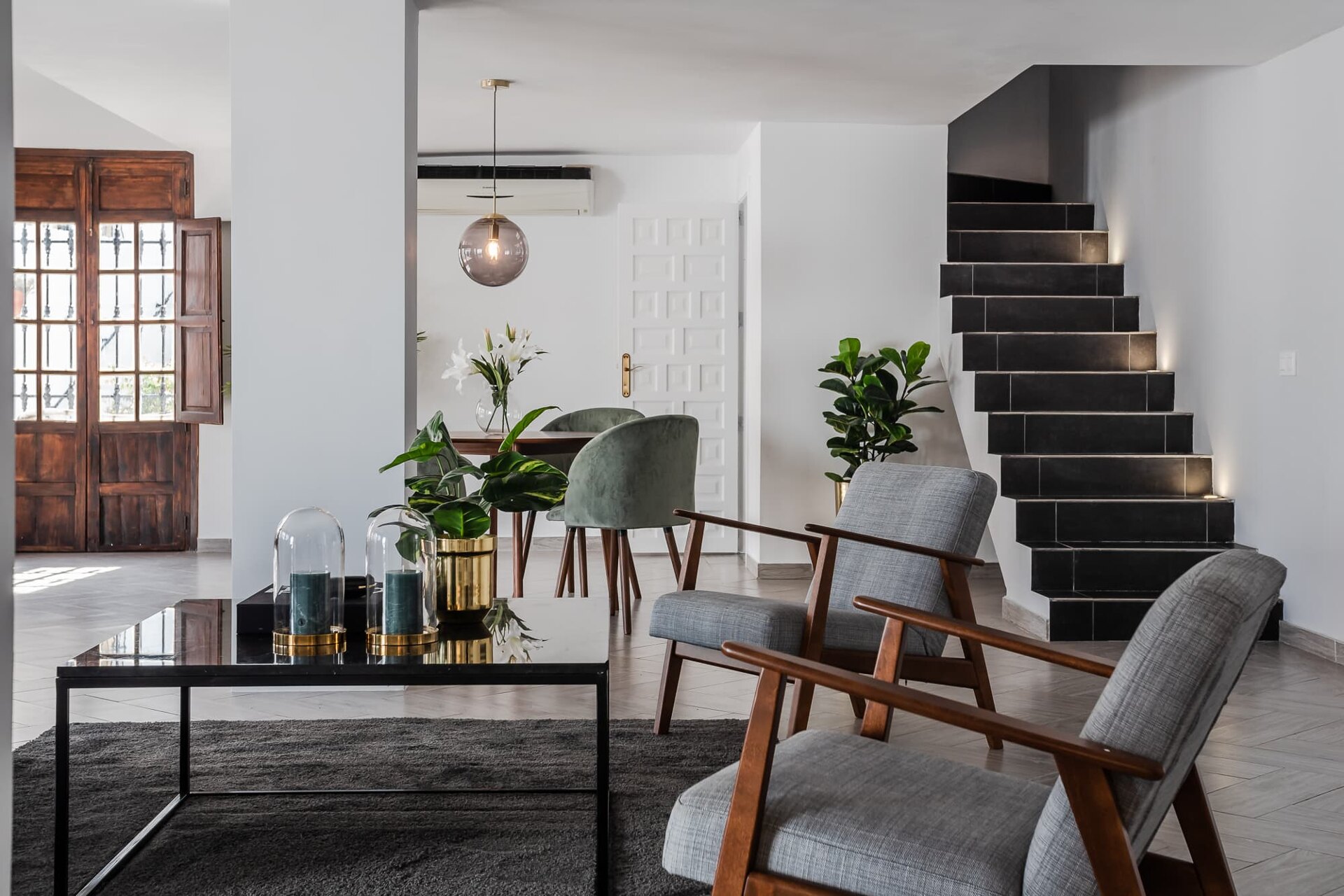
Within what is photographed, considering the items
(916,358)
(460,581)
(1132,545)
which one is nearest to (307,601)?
(460,581)

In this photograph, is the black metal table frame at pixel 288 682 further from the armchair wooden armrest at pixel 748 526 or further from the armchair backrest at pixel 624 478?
the armchair backrest at pixel 624 478

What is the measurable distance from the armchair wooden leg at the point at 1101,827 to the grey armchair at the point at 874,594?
151 centimetres

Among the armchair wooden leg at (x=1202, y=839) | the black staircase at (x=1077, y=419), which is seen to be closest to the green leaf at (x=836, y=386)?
the black staircase at (x=1077, y=419)

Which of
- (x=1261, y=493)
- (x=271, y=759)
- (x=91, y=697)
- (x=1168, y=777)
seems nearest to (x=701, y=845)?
(x=1168, y=777)

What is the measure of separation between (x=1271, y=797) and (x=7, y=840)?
2.88 m

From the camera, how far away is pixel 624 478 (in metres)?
5.03

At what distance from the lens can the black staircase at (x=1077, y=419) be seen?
5254mm

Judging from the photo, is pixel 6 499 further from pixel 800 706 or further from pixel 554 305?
pixel 554 305

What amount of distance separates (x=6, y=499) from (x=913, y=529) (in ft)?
7.97

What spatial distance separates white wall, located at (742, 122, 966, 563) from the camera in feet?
21.7

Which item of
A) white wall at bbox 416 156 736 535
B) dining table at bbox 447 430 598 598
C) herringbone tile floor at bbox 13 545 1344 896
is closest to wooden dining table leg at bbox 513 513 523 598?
dining table at bbox 447 430 598 598

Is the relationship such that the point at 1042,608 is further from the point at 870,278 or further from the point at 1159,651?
the point at 1159,651

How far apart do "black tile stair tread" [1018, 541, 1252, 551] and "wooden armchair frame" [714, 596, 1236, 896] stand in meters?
3.39

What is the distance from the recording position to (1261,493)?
17.5 ft
